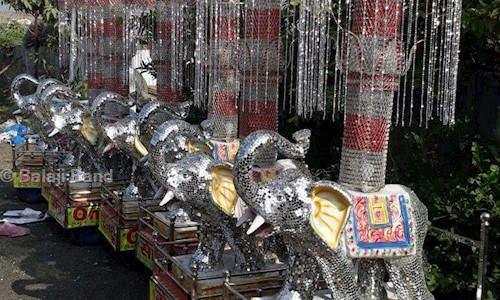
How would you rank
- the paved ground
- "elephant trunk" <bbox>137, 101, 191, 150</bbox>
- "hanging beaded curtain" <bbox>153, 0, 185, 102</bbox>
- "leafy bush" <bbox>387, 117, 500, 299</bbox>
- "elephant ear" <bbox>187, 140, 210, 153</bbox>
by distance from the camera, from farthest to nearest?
1. "hanging beaded curtain" <bbox>153, 0, 185, 102</bbox>
2. "elephant trunk" <bbox>137, 101, 191, 150</bbox>
3. the paved ground
4. "elephant ear" <bbox>187, 140, 210, 153</bbox>
5. "leafy bush" <bbox>387, 117, 500, 299</bbox>

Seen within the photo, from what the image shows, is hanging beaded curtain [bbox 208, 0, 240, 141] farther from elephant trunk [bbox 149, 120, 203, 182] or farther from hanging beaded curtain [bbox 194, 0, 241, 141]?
elephant trunk [bbox 149, 120, 203, 182]

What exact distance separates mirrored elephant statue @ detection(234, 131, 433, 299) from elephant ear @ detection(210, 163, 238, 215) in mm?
567

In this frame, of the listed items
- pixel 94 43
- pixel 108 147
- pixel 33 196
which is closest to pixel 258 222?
pixel 108 147

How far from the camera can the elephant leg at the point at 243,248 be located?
12.1ft

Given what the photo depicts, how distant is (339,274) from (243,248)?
917 mm

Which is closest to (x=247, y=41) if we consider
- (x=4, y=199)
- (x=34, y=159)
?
(x=34, y=159)

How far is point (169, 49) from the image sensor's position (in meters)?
5.94

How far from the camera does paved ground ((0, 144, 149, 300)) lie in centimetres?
502

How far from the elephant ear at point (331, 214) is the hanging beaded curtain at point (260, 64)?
5.03 feet

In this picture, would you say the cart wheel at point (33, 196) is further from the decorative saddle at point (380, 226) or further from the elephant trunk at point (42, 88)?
the decorative saddle at point (380, 226)

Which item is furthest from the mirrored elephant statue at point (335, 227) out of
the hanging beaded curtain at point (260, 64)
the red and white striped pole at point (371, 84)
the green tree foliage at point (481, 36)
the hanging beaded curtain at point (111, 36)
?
the hanging beaded curtain at point (111, 36)

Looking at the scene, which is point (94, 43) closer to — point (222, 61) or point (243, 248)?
point (222, 61)

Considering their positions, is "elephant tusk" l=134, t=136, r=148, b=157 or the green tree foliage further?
"elephant tusk" l=134, t=136, r=148, b=157
